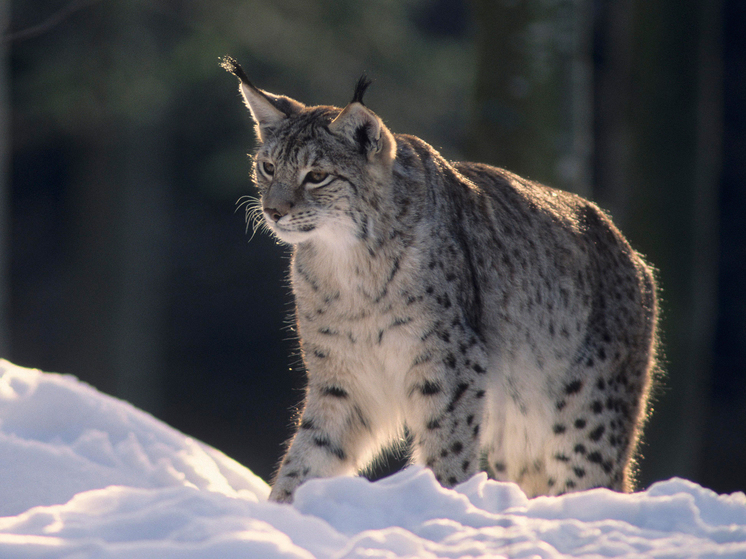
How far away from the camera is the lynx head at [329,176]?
153 inches

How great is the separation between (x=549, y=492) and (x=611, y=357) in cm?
77

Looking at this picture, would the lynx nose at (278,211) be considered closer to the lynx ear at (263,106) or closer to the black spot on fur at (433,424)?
the lynx ear at (263,106)

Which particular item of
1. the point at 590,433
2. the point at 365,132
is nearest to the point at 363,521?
the point at 365,132

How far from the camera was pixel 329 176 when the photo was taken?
13.0ft

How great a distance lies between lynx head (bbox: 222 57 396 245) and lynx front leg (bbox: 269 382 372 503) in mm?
730

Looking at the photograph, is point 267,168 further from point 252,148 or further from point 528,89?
point 252,148

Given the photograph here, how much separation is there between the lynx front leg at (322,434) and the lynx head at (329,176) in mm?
730

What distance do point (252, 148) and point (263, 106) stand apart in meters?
5.34

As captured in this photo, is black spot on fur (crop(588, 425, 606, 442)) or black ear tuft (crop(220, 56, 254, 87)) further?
black spot on fur (crop(588, 425, 606, 442))

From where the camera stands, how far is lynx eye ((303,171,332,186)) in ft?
13.0

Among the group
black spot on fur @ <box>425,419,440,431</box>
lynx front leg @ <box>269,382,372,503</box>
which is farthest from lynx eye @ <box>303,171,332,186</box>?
black spot on fur @ <box>425,419,440,431</box>

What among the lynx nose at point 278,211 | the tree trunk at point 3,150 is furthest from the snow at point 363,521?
the tree trunk at point 3,150

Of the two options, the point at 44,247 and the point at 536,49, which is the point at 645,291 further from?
the point at 44,247

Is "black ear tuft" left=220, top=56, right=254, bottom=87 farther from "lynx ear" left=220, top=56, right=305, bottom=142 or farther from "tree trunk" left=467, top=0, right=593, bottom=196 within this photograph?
"tree trunk" left=467, top=0, right=593, bottom=196
